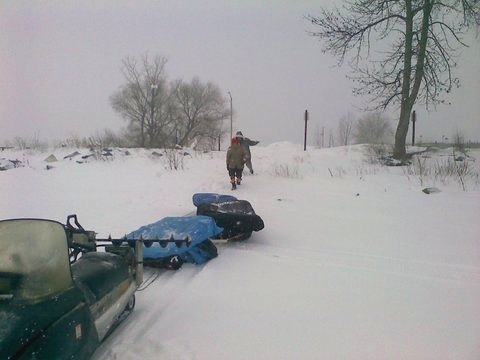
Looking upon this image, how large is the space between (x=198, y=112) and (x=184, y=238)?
3518cm

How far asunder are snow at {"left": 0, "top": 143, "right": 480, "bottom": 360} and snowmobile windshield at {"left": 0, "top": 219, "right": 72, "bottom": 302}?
876 mm

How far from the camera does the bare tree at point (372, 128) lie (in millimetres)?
47744

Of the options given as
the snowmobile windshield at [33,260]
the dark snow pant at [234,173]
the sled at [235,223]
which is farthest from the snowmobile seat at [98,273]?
the dark snow pant at [234,173]

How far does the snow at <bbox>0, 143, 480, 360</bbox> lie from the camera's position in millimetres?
2635

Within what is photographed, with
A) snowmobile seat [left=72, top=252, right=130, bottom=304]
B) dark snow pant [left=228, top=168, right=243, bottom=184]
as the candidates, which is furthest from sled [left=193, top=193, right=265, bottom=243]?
dark snow pant [left=228, top=168, right=243, bottom=184]

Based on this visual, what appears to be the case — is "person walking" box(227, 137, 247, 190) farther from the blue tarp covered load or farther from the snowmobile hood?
the snowmobile hood

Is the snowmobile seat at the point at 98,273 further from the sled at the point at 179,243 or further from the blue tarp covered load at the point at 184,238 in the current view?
the blue tarp covered load at the point at 184,238

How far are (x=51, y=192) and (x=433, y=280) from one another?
8355 mm

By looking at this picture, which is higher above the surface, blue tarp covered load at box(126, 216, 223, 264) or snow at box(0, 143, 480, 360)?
blue tarp covered load at box(126, 216, 223, 264)

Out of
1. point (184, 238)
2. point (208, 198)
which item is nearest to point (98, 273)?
point (184, 238)

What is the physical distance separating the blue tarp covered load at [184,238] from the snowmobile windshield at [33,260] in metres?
1.87

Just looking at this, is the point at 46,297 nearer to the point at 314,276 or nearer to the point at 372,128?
the point at 314,276

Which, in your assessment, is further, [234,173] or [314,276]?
[234,173]

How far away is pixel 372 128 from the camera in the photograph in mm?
49656
